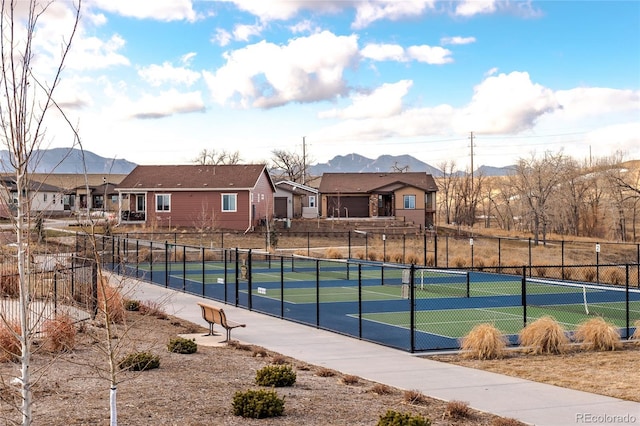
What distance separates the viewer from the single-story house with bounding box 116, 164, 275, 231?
59219 mm

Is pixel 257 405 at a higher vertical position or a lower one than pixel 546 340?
higher

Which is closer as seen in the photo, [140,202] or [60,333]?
[60,333]

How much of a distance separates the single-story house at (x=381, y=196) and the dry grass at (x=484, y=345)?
5570 centimetres

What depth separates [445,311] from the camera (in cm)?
2317

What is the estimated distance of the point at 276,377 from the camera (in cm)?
1119

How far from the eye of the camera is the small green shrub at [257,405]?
9172 mm

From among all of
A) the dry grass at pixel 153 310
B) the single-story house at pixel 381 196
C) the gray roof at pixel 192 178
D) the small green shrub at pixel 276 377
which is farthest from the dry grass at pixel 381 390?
the single-story house at pixel 381 196

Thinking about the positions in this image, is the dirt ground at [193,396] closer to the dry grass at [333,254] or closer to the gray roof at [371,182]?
the dry grass at [333,254]

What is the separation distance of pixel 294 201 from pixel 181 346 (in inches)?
2469

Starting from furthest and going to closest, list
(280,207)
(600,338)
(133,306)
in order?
(280,207)
(133,306)
(600,338)

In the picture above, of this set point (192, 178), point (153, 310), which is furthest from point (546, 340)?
point (192, 178)

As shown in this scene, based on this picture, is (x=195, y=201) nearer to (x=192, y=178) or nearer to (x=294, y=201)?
(x=192, y=178)

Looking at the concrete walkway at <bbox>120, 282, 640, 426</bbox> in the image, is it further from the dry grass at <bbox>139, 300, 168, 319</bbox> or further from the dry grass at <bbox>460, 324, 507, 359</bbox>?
the dry grass at <bbox>139, 300, 168, 319</bbox>

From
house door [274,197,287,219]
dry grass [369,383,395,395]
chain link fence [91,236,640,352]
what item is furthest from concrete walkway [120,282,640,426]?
house door [274,197,287,219]
